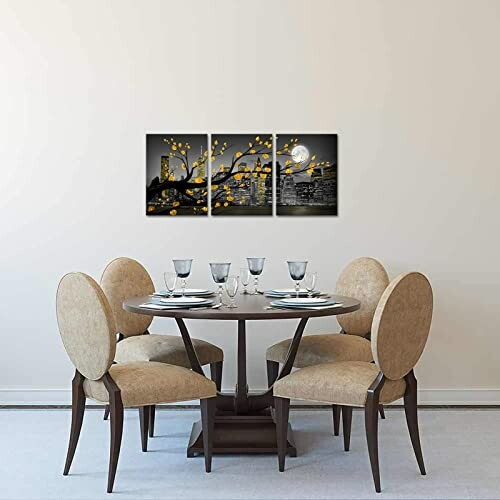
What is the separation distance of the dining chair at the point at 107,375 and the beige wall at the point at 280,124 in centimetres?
148

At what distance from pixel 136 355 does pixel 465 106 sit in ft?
8.39

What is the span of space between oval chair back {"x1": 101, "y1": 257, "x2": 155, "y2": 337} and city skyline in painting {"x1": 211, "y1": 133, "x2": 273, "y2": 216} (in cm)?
65

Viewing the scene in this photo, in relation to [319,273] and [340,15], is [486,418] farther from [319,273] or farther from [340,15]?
[340,15]

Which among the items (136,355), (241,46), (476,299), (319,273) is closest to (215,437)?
(136,355)

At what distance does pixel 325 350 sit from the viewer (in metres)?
3.95

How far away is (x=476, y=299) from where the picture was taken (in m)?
4.79

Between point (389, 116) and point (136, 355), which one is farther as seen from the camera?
point (389, 116)

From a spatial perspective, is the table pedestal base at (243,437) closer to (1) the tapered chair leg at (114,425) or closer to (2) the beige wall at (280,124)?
(1) the tapered chair leg at (114,425)

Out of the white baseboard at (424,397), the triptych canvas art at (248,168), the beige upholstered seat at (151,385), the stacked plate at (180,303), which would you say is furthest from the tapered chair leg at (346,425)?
the triptych canvas art at (248,168)

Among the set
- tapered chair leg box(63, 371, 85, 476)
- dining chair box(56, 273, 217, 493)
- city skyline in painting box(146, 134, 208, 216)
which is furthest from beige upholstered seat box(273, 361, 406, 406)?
city skyline in painting box(146, 134, 208, 216)

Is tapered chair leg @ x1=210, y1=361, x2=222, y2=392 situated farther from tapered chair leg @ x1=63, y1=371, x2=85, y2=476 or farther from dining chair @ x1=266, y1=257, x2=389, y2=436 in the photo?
tapered chair leg @ x1=63, y1=371, x2=85, y2=476

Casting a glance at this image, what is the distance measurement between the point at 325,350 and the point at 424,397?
116 centimetres

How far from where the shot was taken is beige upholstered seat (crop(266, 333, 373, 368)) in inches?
154

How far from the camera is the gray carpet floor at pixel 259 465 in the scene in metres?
3.19
